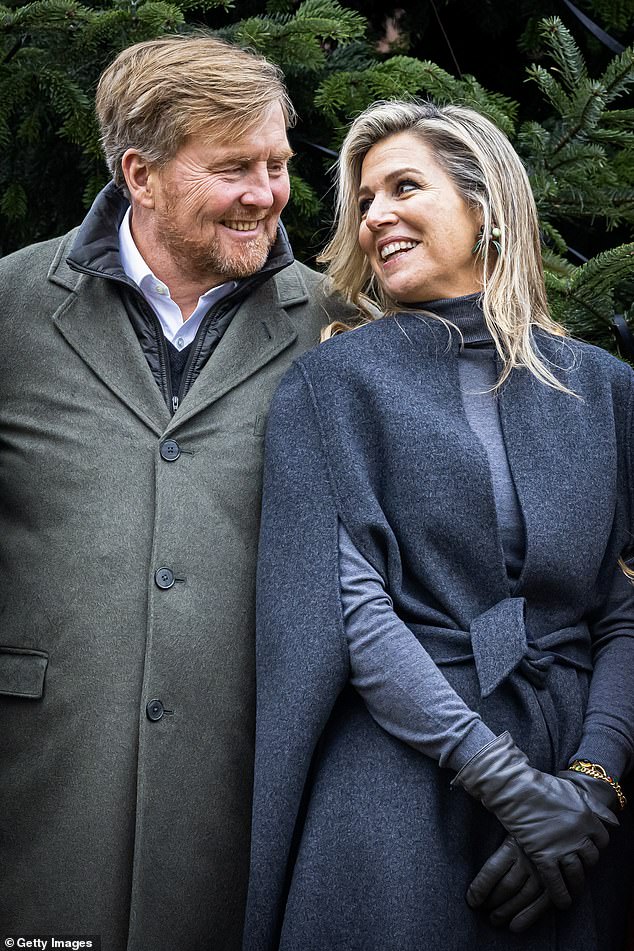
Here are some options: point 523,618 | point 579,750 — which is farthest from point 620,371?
point 579,750

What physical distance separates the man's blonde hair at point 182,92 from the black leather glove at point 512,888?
5.51ft

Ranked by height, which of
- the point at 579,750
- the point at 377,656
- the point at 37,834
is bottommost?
the point at 37,834

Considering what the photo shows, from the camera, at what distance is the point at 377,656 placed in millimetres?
2068

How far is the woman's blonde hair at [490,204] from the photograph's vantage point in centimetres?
238

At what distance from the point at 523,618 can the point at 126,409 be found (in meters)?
0.98

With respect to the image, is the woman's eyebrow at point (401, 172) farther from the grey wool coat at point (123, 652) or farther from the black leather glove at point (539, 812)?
the black leather glove at point (539, 812)

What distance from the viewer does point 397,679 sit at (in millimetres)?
2039

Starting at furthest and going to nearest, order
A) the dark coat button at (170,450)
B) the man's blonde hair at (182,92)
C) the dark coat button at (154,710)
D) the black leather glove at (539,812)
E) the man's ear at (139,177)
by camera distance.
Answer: the man's ear at (139,177) < the man's blonde hair at (182,92) < the dark coat button at (170,450) < the dark coat button at (154,710) < the black leather glove at (539,812)

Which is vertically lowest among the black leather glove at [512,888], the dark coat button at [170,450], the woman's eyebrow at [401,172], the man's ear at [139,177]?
the black leather glove at [512,888]

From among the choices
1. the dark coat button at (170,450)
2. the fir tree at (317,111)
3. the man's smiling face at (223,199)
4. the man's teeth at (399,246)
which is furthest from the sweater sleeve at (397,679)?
the fir tree at (317,111)

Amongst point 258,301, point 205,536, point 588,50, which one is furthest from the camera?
point 588,50

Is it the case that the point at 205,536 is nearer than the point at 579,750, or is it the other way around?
the point at 579,750

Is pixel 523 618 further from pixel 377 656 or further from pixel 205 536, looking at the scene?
pixel 205 536

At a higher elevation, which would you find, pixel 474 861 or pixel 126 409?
pixel 126 409
